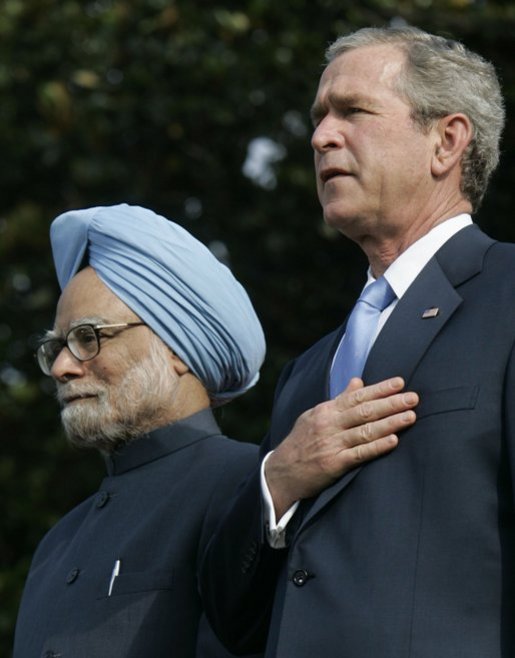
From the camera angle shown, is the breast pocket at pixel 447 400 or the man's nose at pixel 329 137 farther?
the man's nose at pixel 329 137

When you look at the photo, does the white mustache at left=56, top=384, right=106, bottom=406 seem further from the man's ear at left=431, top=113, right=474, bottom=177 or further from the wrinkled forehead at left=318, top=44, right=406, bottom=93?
the man's ear at left=431, top=113, right=474, bottom=177

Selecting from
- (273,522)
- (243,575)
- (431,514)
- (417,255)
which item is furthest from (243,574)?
(417,255)

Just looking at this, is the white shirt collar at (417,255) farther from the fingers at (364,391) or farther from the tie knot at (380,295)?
the fingers at (364,391)

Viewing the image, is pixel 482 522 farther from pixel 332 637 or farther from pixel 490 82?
pixel 490 82

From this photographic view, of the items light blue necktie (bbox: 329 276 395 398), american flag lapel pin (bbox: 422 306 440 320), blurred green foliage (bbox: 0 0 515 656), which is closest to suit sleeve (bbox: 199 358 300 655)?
light blue necktie (bbox: 329 276 395 398)

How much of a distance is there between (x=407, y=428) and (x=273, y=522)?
1.49ft

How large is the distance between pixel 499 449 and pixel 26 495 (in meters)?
6.40

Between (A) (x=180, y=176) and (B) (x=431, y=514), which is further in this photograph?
(A) (x=180, y=176)

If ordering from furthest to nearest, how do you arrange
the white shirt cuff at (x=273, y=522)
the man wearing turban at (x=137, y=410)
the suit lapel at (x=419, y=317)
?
the man wearing turban at (x=137, y=410) < the white shirt cuff at (x=273, y=522) < the suit lapel at (x=419, y=317)

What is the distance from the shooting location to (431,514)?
3398 mm

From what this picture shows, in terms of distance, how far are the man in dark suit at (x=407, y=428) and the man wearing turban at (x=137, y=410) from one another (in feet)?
1.65

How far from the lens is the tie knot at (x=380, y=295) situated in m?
3.81

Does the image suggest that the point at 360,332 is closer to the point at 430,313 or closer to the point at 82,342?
the point at 430,313

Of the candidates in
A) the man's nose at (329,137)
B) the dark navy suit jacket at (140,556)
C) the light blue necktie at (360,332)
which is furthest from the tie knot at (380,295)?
the dark navy suit jacket at (140,556)
